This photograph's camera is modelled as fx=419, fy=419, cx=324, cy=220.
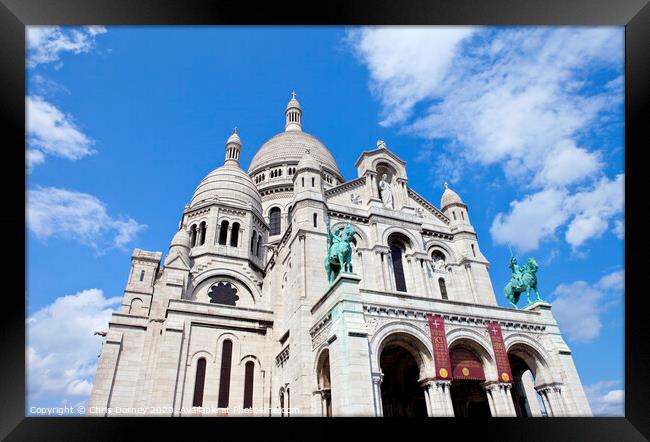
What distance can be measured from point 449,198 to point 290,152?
23.2 metres

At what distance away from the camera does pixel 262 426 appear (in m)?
10.3

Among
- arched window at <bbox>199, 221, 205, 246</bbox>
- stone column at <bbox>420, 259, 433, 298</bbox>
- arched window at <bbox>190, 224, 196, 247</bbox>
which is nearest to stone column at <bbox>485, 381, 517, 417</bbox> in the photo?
stone column at <bbox>420, 259, 433, 298</bbox>

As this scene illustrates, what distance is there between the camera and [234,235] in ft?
112

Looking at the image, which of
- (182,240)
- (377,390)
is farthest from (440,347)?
(182,240)

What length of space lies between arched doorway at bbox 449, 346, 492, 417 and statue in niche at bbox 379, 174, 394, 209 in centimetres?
1189

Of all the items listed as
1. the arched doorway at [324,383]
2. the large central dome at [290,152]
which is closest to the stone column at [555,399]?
the arched doorway at [324,383]

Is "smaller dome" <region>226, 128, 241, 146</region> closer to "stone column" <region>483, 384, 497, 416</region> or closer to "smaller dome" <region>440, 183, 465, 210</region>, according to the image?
"smaller dome" <region>440, 183, 465, 210</region>

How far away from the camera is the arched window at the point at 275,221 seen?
42.5m

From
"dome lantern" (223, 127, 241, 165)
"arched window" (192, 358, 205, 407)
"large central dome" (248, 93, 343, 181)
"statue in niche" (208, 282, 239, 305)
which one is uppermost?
"large central dome" (248, 93, 343, 181)

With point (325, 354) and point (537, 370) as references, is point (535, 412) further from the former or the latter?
point (325, 354)

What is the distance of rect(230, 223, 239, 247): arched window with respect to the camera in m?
33.7

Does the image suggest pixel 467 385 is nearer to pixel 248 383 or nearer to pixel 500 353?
pixel 500 353

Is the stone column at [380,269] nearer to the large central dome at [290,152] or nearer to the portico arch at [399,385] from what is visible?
the portico arch at [399,385]

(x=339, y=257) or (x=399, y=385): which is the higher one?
(x=339, y=257)
